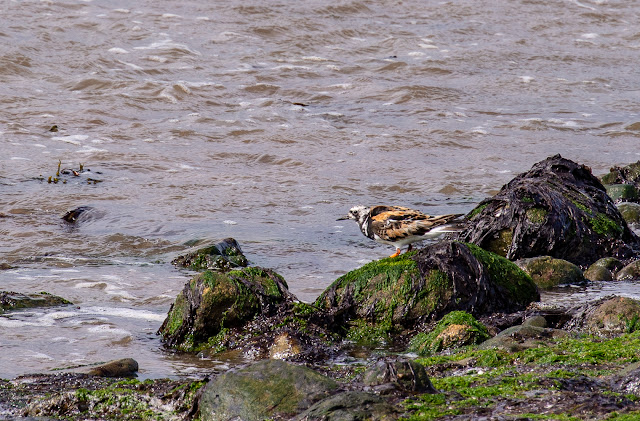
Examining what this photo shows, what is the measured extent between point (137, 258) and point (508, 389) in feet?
16.9

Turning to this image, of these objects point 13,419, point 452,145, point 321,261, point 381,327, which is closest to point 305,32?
point 452,145

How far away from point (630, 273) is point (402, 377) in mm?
4010

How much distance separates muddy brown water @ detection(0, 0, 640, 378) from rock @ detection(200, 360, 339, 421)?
4.24 ft

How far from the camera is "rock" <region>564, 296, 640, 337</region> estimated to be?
17.4 ft

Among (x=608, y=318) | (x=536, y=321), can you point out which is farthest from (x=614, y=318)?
(x=536, y=321)

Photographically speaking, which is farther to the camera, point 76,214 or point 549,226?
point 76,214

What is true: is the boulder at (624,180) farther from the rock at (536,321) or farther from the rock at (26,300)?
the rock at (26,300)

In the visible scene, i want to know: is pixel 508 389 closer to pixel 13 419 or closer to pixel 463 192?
pixel 13 419

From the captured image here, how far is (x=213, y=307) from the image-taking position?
567cm

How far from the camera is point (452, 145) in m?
13.2

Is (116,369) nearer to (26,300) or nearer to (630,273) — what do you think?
(26,300)

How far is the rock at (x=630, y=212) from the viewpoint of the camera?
9078 millimetres

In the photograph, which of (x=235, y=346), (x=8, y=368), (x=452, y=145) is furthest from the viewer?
(x=452, y=145)

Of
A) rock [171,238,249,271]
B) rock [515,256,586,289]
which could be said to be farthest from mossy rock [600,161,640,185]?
rock [171,238,249,271]
